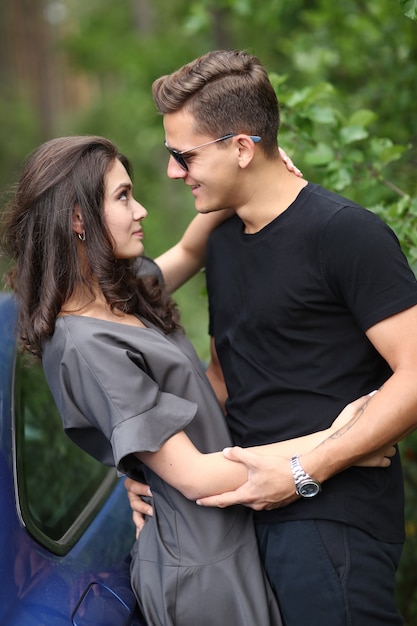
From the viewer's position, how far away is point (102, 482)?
292cm

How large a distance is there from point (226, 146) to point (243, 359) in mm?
619

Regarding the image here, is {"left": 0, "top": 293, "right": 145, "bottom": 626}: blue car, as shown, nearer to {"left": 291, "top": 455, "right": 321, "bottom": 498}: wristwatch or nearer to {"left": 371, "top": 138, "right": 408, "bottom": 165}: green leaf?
{"left": 291, "top": 455, "right": 321, "bottom": 498}: wristwatch

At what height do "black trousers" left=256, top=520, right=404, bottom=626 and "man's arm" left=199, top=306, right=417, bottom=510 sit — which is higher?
"man's arm" left=199, top=306, right=417, bottom=510

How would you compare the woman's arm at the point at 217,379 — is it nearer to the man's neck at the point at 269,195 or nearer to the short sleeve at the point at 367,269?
the man's neck at the point at 269,195

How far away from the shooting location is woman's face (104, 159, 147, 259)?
232 cm

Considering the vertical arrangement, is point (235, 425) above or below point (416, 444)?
above

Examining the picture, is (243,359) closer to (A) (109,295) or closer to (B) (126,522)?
(A) (109,295)

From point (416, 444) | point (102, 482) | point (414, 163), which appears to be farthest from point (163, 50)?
point (102, 482)

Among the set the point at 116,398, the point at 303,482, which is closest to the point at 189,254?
the point at 116,398

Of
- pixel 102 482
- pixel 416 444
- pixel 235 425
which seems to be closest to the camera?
pixel 235 425

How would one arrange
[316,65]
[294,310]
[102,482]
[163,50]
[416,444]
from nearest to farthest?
[294,310], [102,482], [416,444], [316,65], [163,50]

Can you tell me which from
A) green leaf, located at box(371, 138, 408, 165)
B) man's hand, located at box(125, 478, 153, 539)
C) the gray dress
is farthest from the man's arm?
green leaf, located at box(371, 138, 408, 165)

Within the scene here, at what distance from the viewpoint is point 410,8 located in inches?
97.2

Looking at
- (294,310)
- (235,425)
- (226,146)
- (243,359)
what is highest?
(226,146)
